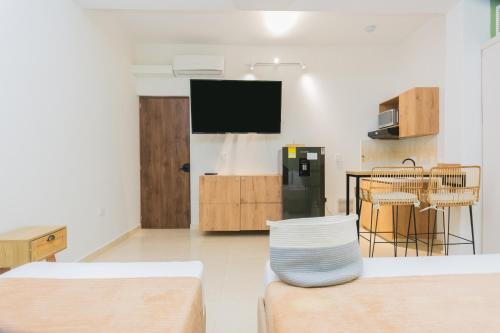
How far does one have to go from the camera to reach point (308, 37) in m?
4.19

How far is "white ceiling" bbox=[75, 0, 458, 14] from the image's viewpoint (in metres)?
2.79

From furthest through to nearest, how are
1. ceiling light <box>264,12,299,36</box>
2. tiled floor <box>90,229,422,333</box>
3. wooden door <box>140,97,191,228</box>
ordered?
wooden door <box>140,97,191,228</box>
ceiling light <box>264,12,299,36</box>
tiled floor <box>90,229,422,333</box>

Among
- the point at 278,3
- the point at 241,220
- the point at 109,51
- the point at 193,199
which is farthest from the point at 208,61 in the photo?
the point at 241,220

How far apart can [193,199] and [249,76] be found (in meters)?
2.17

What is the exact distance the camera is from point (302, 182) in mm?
3908

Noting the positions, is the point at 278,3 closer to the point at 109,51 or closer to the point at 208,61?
the point at 208,61

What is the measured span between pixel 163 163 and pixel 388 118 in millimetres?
3523

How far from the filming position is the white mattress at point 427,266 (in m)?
1.27

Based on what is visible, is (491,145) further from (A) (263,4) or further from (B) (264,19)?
(B) (264,19)

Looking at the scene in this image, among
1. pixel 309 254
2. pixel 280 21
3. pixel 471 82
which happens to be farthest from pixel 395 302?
pixel 280 21

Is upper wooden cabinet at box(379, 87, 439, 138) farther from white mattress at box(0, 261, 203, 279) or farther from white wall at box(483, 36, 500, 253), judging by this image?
white mattress at box(0, 261, 203, 279)

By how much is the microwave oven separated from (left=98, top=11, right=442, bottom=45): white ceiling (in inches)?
46.6

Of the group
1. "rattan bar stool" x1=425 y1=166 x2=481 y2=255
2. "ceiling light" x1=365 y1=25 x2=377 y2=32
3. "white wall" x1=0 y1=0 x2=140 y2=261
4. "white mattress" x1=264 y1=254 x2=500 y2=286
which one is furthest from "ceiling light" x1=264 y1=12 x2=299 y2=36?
"white mattress" x1=264 y1=254 x2=500 y2=286

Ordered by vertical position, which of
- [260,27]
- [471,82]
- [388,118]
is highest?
[260,27]
